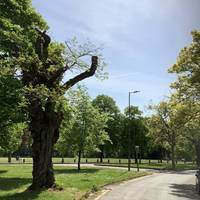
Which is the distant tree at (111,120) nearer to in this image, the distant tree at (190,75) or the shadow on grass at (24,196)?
the distant tree at (190,75)

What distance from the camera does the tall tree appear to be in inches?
789

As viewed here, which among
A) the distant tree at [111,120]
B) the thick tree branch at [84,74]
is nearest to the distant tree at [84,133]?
the thick tree branch at [84,74]

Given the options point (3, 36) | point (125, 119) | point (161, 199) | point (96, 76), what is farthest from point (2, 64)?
point (125, 119)

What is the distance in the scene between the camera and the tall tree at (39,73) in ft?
65.8

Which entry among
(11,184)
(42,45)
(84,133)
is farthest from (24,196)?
(84,133)

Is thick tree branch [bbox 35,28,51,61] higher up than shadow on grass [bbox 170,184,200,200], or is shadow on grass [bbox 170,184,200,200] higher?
thick tree branch [bbox 35,28,51,61]

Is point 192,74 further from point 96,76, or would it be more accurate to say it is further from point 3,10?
point 3,10

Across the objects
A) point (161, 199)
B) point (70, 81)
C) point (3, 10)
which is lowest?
point (161, 199)

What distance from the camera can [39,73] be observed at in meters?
21.5

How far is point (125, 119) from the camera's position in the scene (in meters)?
100

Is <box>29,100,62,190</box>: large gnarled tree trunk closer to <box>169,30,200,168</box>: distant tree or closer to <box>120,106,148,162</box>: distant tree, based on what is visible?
<box>169,30,200,168</box>: distant tree

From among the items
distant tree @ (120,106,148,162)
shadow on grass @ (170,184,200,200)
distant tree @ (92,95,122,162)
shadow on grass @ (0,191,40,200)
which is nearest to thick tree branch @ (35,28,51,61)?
shadow on grass @ (0,191,40,200)

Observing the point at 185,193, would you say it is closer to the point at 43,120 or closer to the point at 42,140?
the point at 42,140

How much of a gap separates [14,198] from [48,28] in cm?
1104
